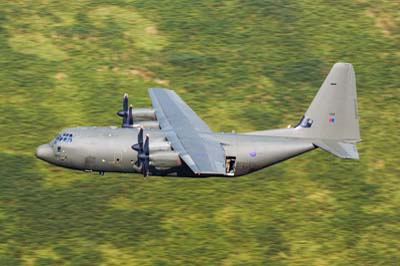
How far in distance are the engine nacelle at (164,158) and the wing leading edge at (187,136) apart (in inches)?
21.4

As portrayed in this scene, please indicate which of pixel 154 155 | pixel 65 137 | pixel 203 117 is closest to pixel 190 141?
pixel 154 155

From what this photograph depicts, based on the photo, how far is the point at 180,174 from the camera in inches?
1833

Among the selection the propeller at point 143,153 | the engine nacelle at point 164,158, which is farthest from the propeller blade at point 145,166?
the engine nacelle at point 164,158

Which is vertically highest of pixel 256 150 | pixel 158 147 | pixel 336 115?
pixel 336 115

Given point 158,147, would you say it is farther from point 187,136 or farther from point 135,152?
point 187,136

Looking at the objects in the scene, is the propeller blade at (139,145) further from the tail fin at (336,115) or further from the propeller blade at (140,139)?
the tail fin at (336,115)

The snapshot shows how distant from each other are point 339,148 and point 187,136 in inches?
341

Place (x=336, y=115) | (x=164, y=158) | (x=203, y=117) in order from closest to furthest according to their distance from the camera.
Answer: (x=164, y=158), (x=336, y=115), (x=203, y=117)

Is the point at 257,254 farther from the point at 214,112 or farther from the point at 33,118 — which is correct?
the point at 33,118

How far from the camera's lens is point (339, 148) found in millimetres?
47469

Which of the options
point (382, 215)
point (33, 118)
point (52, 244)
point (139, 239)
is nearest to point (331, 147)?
point (382, 215)

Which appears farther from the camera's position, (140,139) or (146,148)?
(140,139)

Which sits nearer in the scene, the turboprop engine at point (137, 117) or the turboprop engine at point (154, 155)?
the turboprop engine at point (154, 155)

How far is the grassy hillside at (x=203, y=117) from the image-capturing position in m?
47.2
